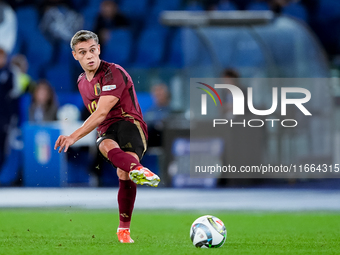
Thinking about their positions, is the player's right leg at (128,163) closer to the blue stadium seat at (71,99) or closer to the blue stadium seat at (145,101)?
the blue stadium seat at (145,101)

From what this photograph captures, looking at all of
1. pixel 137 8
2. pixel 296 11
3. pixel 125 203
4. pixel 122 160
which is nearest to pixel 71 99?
pixel 137 8

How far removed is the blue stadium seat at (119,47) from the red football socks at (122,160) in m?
8.50

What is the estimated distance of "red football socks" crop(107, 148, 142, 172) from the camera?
4.63 m

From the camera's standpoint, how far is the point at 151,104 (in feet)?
38.5

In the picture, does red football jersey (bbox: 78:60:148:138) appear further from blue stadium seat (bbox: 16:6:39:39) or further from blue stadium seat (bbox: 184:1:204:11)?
blue stadium seat (bbox: 16:6:39:39)

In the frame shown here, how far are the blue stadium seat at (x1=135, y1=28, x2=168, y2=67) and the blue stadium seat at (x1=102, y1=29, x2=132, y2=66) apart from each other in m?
0.24

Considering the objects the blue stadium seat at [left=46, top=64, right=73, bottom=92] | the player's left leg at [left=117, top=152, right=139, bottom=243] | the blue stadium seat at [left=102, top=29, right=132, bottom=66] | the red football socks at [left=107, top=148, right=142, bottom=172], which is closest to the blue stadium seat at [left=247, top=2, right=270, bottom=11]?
the blue stadium seat at [left=102, top=29, right=132, bottom=66]

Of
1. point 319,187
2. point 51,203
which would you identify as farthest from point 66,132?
point 319,187

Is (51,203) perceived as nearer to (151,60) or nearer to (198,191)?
(198,191)

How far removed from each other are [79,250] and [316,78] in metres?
7.87

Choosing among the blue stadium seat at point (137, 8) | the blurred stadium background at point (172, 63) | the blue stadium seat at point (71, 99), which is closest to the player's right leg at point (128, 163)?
the blurred stadium background at point (172, 63)

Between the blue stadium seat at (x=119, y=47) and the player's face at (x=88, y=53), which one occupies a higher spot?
the blue stadium seat at (x=119, y=47)

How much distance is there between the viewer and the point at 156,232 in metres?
6.09

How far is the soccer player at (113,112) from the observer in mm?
4934
